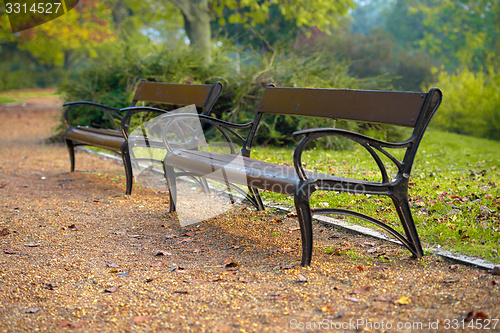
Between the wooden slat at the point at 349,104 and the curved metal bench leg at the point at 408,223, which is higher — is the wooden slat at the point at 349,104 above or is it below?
above

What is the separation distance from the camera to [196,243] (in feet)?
10.9

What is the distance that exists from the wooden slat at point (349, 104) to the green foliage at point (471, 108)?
9.21 metres

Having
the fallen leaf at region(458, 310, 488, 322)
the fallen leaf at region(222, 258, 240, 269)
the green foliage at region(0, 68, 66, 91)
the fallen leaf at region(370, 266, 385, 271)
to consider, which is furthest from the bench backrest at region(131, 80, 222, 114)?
the green foliage at region(0, 68, 66, 91)

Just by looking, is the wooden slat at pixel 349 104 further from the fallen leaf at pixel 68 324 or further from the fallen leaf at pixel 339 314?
the fallen leaf at pixel 68 324

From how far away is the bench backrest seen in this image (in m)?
4.29

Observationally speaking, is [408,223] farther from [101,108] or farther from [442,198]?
[101,108]

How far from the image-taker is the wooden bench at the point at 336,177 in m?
2.58

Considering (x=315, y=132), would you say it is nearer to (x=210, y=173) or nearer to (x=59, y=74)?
(x=210, y=173)

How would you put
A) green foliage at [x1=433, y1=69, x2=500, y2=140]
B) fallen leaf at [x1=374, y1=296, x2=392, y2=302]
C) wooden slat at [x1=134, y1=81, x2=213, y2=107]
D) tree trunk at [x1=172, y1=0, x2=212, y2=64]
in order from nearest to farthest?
fallen leaf at [x1=374, y1=296, x2=392, y2=302]
wooden slat at [x1=134, y1=81, x2=213, y2=107]
green foliage at [x1=433, y1=69, x2=500, y2=140]
tree trunk at [x1=172, y1=0, x2=212, y2=64]

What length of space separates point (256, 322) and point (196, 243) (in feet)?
4.28

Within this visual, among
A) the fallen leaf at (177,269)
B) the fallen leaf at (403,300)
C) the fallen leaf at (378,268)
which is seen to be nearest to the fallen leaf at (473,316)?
the fallen leaf at (403,300)

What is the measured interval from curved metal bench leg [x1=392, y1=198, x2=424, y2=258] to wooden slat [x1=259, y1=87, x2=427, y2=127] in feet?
1.53

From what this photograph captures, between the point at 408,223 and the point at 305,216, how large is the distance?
677 mm

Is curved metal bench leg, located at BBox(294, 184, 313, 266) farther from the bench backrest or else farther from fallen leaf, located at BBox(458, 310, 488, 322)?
the bench backrest
